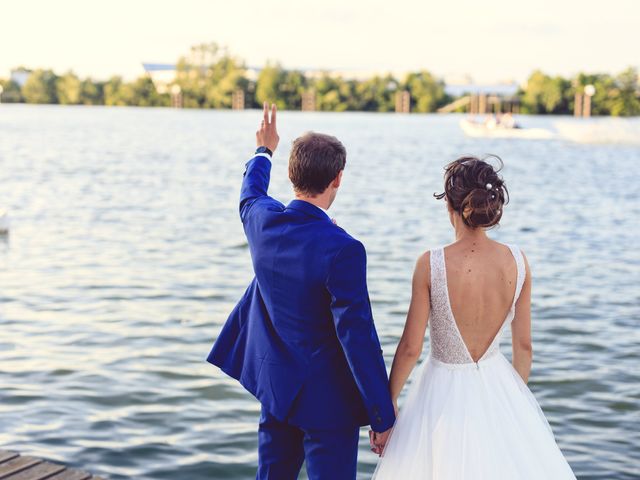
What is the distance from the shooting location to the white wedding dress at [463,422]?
124 inches

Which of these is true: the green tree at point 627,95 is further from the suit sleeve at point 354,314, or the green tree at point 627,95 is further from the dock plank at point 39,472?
the suit sleeve at point 354,314

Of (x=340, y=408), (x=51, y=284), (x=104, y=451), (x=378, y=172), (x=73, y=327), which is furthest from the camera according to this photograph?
(x=378, y=172)

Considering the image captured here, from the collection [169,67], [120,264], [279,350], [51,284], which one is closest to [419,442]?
[279,350]

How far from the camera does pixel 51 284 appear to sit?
463 inches

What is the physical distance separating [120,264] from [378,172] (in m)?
20.4

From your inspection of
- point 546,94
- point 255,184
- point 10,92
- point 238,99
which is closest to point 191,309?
point 255,184

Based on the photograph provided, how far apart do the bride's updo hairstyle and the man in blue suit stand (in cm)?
40

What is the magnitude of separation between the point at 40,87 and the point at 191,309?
136677 millimetres

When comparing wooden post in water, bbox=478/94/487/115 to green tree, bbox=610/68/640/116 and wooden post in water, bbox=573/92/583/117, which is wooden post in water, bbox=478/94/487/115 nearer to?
wooden post in water, bbox=573/92/583/117

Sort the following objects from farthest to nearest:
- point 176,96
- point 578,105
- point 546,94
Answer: point 176,96
point 546,94
point 578,105

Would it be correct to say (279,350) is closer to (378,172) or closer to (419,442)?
(419,442)

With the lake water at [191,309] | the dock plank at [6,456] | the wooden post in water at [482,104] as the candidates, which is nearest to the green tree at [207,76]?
the wooden post in water at [482,104]

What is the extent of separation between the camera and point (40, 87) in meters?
139

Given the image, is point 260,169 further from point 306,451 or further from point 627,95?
point 627,95
